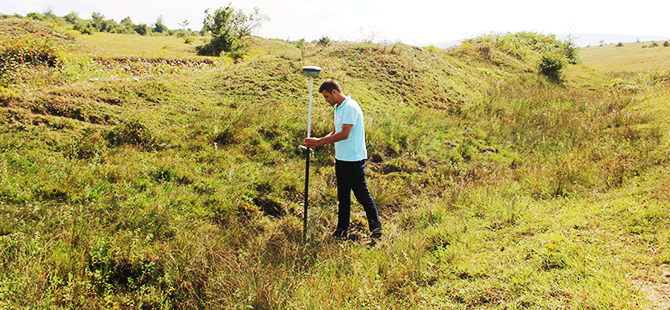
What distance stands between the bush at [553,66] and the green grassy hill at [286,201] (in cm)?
868

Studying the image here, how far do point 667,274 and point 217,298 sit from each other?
13.9 feet

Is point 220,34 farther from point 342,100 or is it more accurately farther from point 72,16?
point 72,16

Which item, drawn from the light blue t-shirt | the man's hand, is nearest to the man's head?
the light blue t-shirt

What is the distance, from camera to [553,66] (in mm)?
18641

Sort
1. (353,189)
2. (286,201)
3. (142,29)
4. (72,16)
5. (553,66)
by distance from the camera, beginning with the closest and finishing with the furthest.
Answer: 1. (353,189)
2. (286,201)
3. (553,66)
4. (142,29)
5. (72,16)

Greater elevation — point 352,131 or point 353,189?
point 352,131

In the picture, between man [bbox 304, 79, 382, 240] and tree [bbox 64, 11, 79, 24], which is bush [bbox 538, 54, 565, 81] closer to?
man [bbox 304, 79, 382, 240]

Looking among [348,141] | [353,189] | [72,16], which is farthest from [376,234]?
[72,16]

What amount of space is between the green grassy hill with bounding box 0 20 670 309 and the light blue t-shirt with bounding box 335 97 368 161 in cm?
120

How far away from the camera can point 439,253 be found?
3.99 m

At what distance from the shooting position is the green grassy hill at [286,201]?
325 centimetres

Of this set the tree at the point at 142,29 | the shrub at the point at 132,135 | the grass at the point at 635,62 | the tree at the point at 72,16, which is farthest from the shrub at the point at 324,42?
the tree at the point at 72,16

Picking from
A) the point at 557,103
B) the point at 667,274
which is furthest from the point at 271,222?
the point at 557,103

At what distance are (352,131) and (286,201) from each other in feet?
6.69
